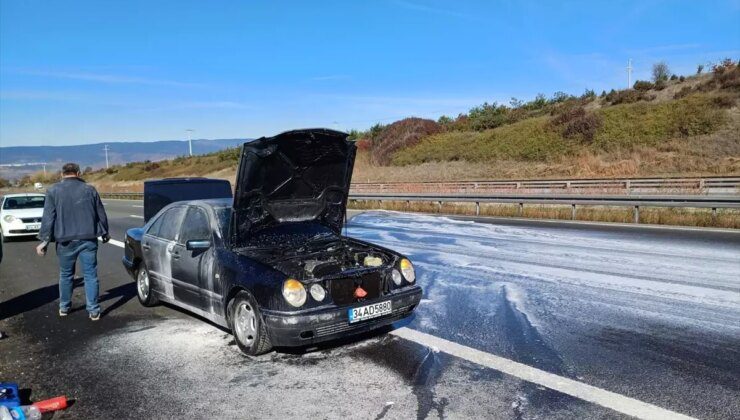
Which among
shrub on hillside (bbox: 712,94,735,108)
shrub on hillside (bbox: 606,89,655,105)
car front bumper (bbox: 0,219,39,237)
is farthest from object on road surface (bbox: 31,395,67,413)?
shrub on hillside (bbox: 606,89,655,105)

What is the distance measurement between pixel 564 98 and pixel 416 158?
16.0 m

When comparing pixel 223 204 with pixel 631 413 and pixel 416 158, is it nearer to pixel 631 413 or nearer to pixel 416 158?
pixel 631 413

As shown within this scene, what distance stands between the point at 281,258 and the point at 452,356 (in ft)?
6.21

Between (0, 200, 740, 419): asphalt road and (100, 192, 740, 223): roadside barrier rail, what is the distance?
6.66 metres

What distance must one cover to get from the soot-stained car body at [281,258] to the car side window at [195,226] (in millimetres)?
14

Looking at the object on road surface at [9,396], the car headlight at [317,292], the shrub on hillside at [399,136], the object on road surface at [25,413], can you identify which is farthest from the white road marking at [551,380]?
the shrub on hillside at [399,136]

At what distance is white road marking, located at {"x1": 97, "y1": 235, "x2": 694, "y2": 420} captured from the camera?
3855 mm

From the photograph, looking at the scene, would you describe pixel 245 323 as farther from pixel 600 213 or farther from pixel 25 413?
pixel 600 213

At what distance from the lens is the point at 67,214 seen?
6.42 metres

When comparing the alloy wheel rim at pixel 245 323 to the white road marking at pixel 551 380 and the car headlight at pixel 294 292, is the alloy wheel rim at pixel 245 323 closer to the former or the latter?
the car headlight at pixel 294 292

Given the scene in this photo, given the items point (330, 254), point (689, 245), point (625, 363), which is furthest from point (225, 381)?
point (689, 245)

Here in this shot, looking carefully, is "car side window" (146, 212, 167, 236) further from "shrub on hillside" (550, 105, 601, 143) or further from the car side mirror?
"shrub on hillside" (550, 105, 601, 143)

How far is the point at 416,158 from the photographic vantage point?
44125mm

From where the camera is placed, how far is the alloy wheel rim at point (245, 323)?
516 cm
